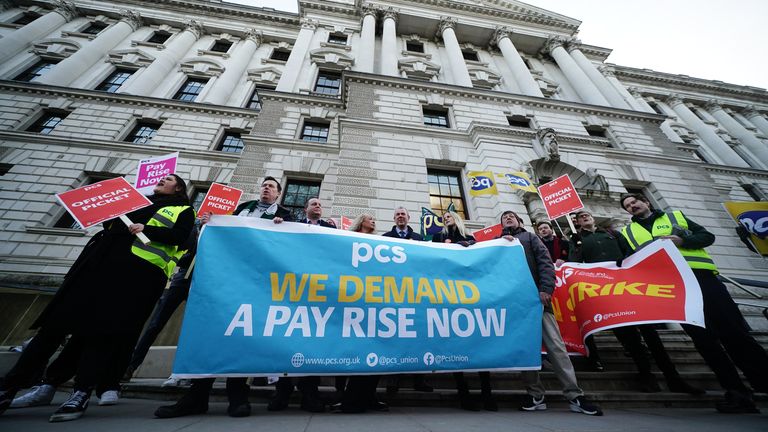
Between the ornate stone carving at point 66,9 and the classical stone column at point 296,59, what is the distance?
1668 cm

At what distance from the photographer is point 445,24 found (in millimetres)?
19500

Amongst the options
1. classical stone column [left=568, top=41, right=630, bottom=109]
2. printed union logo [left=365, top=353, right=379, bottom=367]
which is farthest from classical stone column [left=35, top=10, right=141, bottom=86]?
classical stone column [left=568, top=41, right=630, bottom=109]

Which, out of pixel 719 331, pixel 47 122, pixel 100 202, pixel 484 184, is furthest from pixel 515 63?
pixel 47 122

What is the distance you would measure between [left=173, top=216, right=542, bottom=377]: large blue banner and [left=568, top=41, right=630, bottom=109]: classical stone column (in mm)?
19151

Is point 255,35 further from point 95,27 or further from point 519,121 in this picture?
point 519,121

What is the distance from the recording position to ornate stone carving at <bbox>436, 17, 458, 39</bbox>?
64.0 feet

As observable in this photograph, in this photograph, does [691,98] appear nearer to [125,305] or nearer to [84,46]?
[125,305]

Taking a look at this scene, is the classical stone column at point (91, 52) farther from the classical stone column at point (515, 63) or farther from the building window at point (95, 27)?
the classical stone column at point (515, 63)

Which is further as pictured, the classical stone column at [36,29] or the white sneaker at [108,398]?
the classical stone column at [36,29]

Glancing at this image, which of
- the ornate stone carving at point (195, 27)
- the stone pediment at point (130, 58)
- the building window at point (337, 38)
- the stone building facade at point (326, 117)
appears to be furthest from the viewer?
the ornate stone carving at point (195, 27)

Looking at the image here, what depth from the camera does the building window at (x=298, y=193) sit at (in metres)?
10.6

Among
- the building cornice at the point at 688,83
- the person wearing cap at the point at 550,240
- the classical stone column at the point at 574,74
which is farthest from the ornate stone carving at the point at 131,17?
the building cornice at the point at 688,83

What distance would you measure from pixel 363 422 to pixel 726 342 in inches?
180

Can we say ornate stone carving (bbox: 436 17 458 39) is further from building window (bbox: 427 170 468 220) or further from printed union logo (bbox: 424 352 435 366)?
printed union logo (bbox: 424 352 435 366)
